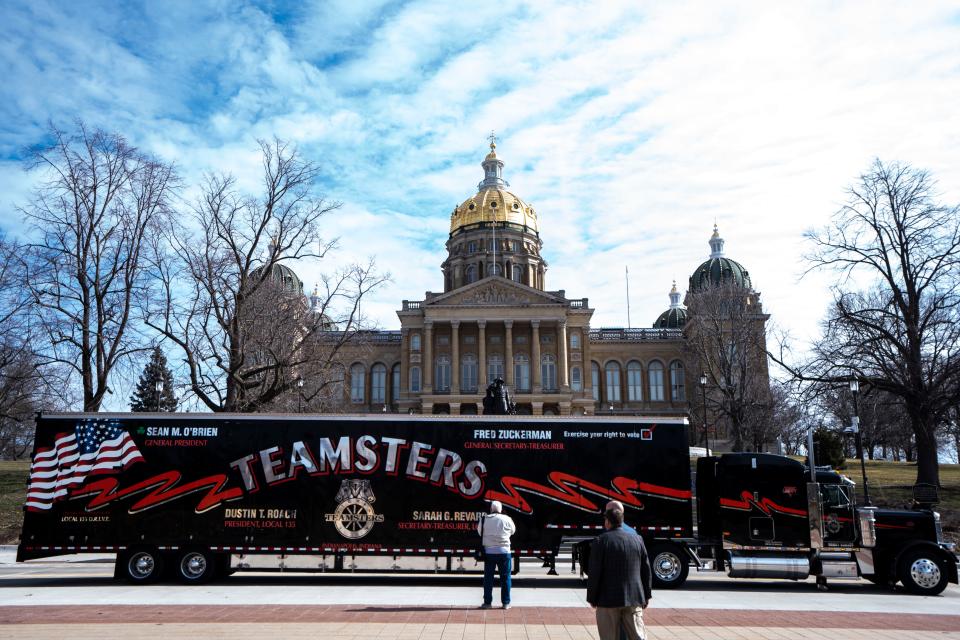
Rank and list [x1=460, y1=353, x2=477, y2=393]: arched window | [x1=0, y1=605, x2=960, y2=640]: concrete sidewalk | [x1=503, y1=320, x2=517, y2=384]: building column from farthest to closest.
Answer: [x1=460, y1=353, x2=477, y2=393]: arched window, [x1=503, y1=320, x2=517, y2=384]: building column, [x1=0, y1=605, x2=960, y2=640]: concrete sidewalk

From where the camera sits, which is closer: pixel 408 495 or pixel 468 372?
pixel 408 495

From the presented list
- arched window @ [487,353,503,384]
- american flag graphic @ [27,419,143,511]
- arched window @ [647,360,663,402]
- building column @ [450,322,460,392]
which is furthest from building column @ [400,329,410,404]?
american flag graphic @ [27,419,143,511]

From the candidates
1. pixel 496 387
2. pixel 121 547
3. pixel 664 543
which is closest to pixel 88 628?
pixel 121 547

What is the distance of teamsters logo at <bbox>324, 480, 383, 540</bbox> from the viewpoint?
15.5 metres

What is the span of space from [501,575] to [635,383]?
7080cm

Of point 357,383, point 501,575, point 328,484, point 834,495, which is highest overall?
point 357,383

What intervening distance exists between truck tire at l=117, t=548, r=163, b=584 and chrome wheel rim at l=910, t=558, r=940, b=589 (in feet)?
49.4

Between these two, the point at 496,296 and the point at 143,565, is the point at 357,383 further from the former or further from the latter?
the point at 143,565

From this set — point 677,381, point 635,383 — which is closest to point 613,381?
point 635,383

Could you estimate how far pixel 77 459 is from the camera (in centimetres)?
1582

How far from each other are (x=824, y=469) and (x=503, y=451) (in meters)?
6.99

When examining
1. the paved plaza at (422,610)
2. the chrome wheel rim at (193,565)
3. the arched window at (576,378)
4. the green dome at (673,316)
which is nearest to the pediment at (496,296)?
the arched window at (576,378)

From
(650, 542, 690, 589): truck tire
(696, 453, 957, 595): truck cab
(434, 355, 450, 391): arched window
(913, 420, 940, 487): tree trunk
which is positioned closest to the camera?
(696, 453, 957, 595): truck cab

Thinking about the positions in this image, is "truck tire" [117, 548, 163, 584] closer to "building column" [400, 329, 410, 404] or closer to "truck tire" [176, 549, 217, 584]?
"truck tire" [176, 549, 217, 584]
